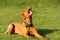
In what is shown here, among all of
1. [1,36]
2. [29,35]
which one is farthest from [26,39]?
[1,36]

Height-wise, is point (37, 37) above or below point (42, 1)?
below

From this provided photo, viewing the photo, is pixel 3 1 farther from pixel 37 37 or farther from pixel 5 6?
pixel 37 37

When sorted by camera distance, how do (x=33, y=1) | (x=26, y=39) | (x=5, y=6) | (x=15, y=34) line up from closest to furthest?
(x=26, y=39) < (x=15, y=34) < (x=5, y=6) < (x=33, y=1)

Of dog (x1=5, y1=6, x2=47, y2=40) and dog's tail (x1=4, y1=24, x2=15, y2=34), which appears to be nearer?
dog (x1=5, y1=6, x2=47, y2=40)

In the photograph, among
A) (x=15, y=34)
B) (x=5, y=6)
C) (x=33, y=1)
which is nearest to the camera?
(x=15, y=34)

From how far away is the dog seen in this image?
7.92 meters

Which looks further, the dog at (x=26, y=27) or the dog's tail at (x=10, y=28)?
the dog's tail at (x=10, y=28)

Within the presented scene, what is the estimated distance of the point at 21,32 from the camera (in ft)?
27.6

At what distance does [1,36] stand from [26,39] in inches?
34.6

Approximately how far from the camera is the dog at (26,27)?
792 centimetres

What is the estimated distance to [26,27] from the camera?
8156 mm

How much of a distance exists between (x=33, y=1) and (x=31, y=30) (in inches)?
475

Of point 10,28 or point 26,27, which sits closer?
point 26,27

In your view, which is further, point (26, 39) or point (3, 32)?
point (3, 32)
